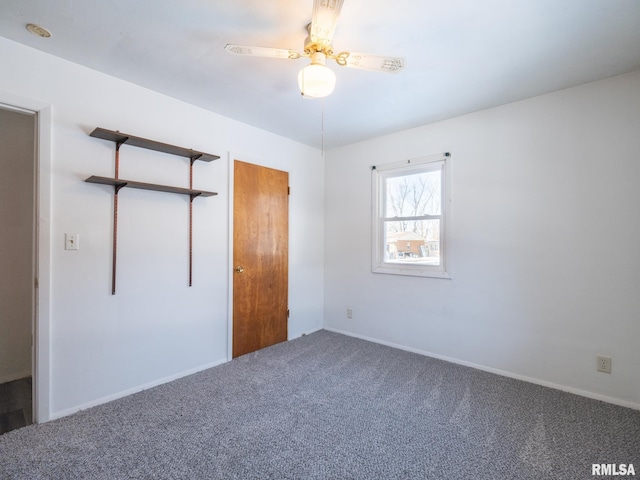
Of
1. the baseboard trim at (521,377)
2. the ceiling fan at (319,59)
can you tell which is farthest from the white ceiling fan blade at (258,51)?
the baseboard trim at (521,377)

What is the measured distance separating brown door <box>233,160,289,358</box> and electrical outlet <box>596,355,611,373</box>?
2978 millimetres

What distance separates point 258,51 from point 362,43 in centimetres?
73

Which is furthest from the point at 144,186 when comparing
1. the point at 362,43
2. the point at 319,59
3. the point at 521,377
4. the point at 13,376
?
the point at 521,377

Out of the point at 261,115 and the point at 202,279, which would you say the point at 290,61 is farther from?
the point at 202,279

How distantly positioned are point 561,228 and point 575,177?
428 mm

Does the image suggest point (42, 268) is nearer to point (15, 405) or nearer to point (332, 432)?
point (15, 405)

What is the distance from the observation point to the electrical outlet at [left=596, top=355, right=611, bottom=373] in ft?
7.68

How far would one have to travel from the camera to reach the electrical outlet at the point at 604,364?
234 centimetres

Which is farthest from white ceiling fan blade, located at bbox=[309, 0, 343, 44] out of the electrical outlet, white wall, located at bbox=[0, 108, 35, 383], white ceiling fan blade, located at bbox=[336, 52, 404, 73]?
the electrical outlet

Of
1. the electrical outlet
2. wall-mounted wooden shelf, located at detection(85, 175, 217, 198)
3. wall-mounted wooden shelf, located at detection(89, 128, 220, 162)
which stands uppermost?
wall-mounted wooden shelf, located at detection(89, 128, 220, 162)

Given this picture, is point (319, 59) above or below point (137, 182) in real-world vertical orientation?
above

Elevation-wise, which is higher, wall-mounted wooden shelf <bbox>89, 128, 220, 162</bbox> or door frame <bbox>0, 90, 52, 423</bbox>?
wall-mounted wooden shelf <bbox>89, 128, 220, 162</bbox>

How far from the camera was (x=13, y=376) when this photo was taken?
2.81 m

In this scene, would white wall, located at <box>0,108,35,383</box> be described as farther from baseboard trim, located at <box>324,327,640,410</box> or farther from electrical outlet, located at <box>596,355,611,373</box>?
electrical outlet, located at <box>596,355,611,373</box>
